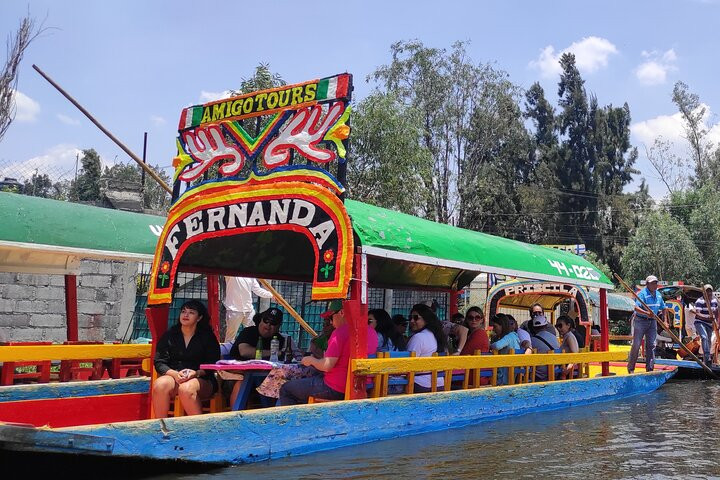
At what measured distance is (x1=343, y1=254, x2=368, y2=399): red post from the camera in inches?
261

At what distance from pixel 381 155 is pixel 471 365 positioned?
1540 centimetres

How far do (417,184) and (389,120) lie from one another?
238 centimetres

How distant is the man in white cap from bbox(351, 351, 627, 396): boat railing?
3925 millimetres

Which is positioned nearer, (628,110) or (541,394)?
(541,394)

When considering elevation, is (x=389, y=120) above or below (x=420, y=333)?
above

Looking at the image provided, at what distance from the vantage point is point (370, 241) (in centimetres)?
677

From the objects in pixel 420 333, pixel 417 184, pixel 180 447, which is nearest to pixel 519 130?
pixel 417 184

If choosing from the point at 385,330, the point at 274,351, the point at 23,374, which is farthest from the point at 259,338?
the point at 23,374

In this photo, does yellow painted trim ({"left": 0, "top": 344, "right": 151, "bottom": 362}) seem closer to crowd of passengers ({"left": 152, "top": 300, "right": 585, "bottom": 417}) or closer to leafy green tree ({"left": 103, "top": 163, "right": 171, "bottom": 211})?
crowd of passengers ({"left": 152, "top": 300, "right": 585, "bottom": 417})

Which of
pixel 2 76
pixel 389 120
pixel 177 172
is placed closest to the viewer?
pixel 177 172

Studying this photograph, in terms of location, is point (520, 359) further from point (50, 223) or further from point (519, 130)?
point (519, 130)

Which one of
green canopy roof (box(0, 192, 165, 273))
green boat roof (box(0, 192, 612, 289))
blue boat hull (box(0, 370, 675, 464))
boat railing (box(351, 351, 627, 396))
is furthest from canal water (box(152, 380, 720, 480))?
green canopy roof (box(0, 192, 165, 273))

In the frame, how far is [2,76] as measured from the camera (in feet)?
42.6

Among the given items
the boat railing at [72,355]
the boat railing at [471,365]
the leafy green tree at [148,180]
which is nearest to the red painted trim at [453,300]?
the boat railing at [471,365]
